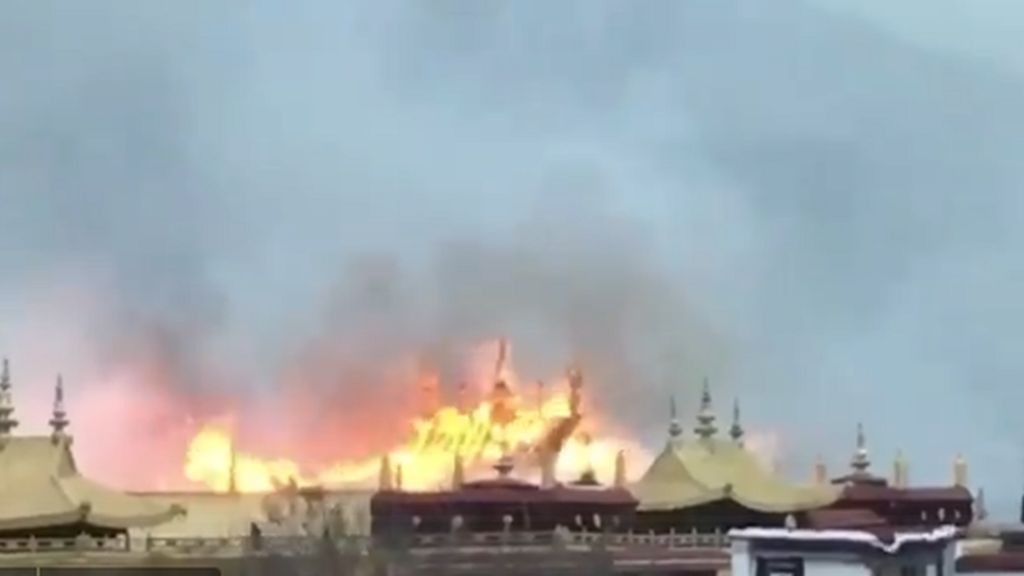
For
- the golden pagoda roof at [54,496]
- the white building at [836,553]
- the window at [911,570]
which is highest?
the golden pagoda roof at [54,496]

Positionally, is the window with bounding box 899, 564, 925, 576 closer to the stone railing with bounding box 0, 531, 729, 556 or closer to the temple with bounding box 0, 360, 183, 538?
the stone railing with bounding box 0, 531, 729, 556

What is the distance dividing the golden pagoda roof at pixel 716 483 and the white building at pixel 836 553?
1007 centimetres

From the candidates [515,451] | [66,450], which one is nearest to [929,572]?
[515,451]

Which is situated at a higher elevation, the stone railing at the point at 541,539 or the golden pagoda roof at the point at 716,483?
the golden pagoda roof at the point at 716,483

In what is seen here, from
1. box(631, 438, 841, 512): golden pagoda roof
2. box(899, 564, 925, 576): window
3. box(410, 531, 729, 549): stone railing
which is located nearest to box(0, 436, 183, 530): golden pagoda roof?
box(410, 531, 729, 549): stone railing

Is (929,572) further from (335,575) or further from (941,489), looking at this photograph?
(941,489)

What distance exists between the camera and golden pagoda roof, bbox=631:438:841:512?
42.9 meters

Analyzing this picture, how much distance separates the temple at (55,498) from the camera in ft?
120

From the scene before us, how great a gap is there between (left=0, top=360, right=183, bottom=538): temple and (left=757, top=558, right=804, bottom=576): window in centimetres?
1026

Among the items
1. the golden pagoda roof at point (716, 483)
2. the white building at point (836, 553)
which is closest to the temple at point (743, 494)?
the golden pagoda roof at point (716, 483)

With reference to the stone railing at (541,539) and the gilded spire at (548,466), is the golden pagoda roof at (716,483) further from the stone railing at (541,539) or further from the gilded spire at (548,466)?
the stone railing at (541,539)

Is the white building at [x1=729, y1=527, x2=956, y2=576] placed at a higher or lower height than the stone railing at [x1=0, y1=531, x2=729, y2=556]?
lower

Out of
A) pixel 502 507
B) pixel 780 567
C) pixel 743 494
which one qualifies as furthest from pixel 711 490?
pixel 780 567

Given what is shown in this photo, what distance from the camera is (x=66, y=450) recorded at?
1513 inches
